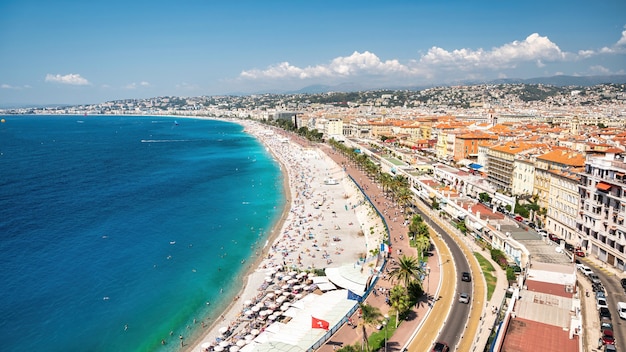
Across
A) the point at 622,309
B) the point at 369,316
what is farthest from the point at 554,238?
the point at 369,316

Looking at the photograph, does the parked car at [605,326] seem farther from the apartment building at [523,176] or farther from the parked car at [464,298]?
the apartment building at [523,176]

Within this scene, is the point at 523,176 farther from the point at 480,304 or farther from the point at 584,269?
the point at 480,304

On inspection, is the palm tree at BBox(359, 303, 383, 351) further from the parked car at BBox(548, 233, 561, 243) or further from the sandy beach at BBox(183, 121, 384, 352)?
the parked car at BBox(548, 233, 561, 243)

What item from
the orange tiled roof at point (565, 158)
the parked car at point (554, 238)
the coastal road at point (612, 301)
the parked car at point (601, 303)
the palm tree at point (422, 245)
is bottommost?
the coastal road at point (612, 301)

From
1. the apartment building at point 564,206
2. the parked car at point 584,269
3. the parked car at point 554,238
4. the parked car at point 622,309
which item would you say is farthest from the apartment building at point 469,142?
the parked car at point 622,309

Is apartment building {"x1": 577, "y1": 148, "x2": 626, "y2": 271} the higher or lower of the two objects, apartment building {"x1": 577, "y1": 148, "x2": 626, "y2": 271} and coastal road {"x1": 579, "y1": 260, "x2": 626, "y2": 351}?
the higher

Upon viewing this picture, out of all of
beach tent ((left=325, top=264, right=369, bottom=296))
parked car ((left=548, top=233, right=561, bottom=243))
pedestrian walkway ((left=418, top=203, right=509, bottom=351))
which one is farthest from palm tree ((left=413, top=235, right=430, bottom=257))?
parked car ((left=548, top=233, right=561, bottom=243))
